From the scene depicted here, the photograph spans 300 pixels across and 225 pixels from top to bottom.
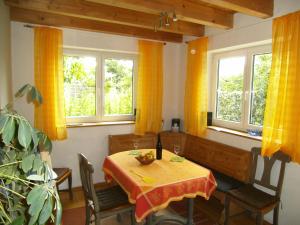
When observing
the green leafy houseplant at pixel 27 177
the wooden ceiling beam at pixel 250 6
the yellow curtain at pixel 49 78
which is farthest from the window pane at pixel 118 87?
the green leafy houseplant at pixel 27 177

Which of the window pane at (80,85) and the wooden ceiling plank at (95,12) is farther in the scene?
the window pane at (80,85)

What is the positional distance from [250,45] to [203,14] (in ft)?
2.49

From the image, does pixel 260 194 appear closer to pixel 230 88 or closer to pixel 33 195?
pixel 230 88

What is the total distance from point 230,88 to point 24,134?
2979 mm

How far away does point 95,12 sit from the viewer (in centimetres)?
271

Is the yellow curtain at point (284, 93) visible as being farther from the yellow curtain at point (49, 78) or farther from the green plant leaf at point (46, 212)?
the yellow curtain at point (49, 78)

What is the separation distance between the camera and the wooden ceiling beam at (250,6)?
7.47ft

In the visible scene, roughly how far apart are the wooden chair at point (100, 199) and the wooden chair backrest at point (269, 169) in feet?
4.86

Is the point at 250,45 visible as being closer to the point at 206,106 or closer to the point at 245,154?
the point at 206,106

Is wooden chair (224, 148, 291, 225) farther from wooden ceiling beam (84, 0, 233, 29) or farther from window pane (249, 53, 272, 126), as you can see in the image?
wooden ceiling beam (84, 0, 233, 29)

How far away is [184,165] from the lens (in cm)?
238

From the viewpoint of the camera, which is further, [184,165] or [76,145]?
[76,145]

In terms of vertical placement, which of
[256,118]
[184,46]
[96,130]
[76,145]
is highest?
[184,46]

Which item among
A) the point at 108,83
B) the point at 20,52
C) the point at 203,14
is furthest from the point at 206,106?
the point at 20,52
